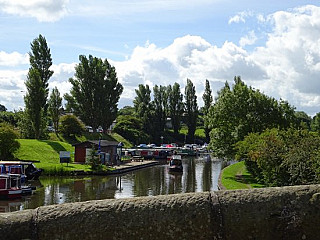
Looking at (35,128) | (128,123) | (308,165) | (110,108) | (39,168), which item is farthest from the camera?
(128,123)

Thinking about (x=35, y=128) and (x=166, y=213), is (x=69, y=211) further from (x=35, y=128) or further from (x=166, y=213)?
(x=35, y=128)

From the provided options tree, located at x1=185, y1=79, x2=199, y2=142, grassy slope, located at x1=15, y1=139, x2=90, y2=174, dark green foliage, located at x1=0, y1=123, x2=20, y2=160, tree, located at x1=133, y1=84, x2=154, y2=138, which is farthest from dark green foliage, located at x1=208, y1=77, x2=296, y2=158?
tree, located at x1=185, y1=79, x2=199, y2=142

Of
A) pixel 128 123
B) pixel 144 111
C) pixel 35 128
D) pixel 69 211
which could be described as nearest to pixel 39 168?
pixel 35 128

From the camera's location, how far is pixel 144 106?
102 metres

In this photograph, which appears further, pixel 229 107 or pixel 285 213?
pixel 229 107

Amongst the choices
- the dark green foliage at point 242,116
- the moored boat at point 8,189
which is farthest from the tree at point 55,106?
the moored boat at point 8,189

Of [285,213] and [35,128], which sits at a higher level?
[35,128]

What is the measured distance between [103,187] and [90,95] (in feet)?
148

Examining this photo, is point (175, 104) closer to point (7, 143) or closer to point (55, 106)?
point (55, 106)

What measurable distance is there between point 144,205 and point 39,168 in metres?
38.1

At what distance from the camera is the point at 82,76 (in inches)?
3127

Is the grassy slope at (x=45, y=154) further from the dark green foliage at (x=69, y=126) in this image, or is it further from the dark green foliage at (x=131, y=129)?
the dark green foliage at (x=131, y=129)

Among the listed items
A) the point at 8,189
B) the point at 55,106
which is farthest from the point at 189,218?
the point at 55,106

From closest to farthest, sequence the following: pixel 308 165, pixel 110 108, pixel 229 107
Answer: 1. pixel 308 165
2. pixel 229 107
3. pixel 110 108
